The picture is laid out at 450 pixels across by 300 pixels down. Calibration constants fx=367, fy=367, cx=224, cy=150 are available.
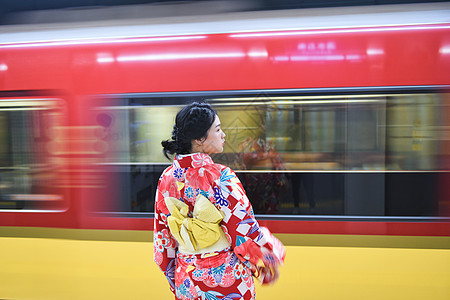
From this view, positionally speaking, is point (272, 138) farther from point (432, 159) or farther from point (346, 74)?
point (432, 159)

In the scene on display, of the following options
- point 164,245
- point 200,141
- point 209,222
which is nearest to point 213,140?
point 200,141

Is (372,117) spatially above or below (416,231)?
above

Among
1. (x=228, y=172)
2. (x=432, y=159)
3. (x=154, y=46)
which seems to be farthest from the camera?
(x=154, y=46)

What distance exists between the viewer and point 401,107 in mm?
2682

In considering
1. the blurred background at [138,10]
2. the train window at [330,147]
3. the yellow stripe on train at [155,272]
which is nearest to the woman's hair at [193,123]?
the train window at [330,147]

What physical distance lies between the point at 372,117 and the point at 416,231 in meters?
0.89

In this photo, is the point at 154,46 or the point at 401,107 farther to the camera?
the point at 154,46

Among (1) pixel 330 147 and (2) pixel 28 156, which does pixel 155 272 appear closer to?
(2) pixel 28 156

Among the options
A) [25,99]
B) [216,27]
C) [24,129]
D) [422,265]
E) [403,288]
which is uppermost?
[216,27]

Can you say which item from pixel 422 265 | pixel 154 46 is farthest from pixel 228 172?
pixel 422 265

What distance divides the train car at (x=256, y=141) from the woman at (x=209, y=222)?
1.26 meters

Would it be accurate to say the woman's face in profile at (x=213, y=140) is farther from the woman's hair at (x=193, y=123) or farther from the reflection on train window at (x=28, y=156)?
the reflection on train window at (x=28, y=156)

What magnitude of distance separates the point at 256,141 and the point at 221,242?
134cm

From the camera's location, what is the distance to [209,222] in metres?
1.53
